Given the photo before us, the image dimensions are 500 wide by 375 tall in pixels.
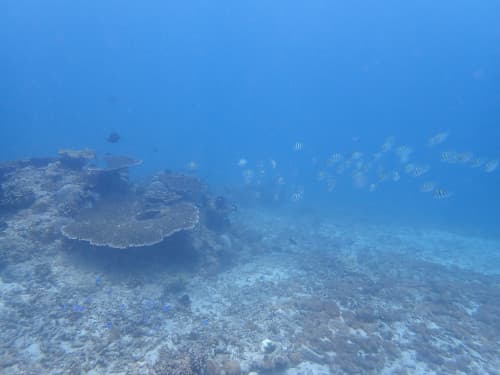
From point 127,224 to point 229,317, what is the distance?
5.17 m

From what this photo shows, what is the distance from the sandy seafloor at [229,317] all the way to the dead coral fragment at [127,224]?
34.6 inches

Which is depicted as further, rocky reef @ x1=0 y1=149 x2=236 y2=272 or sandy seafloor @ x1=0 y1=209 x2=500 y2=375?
rocky reef @ x1=0 y1=149 x2=236 y2=272

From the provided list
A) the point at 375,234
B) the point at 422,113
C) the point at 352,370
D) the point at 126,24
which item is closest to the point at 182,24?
the point at 126,24

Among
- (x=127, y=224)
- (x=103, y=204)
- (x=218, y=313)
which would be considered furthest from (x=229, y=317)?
(x=103, y=204)

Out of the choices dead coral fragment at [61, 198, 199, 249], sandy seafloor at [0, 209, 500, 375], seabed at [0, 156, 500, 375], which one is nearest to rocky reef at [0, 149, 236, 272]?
dead coral fragment at [61, 198, 199, 249]

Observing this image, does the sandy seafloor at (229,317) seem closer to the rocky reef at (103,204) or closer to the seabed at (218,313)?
the seabed at (218,313)

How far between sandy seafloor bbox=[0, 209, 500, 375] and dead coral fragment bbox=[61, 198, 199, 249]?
0.88m

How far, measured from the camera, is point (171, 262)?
11.0m

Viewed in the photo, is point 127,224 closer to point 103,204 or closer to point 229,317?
point 103,204

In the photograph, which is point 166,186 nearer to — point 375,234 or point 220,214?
point 220,214

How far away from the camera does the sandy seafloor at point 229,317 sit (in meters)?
6.62

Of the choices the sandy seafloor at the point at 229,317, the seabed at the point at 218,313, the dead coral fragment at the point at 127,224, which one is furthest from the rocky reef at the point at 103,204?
the sandy seafloor at the point at 229,317

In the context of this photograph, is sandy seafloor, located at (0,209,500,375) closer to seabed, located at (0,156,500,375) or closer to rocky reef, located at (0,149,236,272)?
seabed, located at (0,156,500,375)

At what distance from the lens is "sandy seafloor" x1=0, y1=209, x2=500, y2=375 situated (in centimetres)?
662
